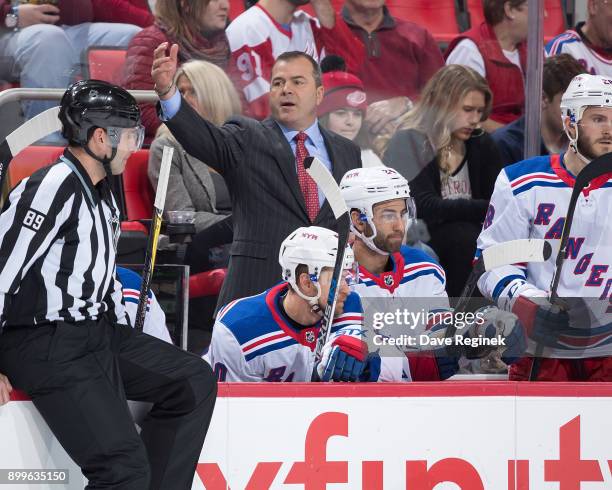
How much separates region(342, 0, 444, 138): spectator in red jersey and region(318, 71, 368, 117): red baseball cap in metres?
0.04

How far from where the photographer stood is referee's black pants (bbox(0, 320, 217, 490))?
2656 millimetres

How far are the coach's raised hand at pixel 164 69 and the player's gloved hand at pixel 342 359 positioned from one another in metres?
0.89

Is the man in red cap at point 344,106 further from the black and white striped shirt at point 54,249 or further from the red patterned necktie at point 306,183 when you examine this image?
the black and white striped shirt at point 54,249

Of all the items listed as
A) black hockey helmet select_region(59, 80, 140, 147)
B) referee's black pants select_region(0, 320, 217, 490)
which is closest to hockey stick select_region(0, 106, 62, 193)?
black hockey helmet select_region(59, 80, 140, 147)

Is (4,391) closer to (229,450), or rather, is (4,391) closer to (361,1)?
(229,450)

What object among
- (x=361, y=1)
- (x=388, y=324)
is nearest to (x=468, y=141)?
(x=361, y=1)

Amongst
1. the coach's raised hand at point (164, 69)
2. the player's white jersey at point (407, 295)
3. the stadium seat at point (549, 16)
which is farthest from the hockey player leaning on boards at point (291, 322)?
the stadium seat at point (549, 16)

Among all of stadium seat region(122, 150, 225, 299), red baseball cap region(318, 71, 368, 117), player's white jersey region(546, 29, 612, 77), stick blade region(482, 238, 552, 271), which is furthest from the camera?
player's white jersey region(546, 29, 612, 77)

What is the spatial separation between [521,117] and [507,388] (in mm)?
1475

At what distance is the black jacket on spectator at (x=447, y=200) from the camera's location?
4215mm

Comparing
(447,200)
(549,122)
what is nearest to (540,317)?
(447,200)

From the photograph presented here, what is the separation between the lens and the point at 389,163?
4.25 m

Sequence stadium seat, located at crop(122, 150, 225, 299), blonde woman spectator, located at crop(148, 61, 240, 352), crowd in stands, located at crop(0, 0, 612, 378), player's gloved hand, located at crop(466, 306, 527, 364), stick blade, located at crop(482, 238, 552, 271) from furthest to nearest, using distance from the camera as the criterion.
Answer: stadium seat, located at crop(122, 150, 225, 299), blonde woman spectator, located at crop(148, 61, 240, 352), crowd in stands, located at crop(0, 0, 612, 378), player's gloved hand, located at crop(466, 306, 527, 364), stick blade, located at crop(482, 238, 552, 271)

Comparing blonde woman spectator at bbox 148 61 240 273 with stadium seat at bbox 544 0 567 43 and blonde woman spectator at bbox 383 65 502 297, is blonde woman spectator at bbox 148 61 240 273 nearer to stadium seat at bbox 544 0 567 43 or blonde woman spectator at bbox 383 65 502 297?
blonde woman spectator at bbox 383 65 502 297
